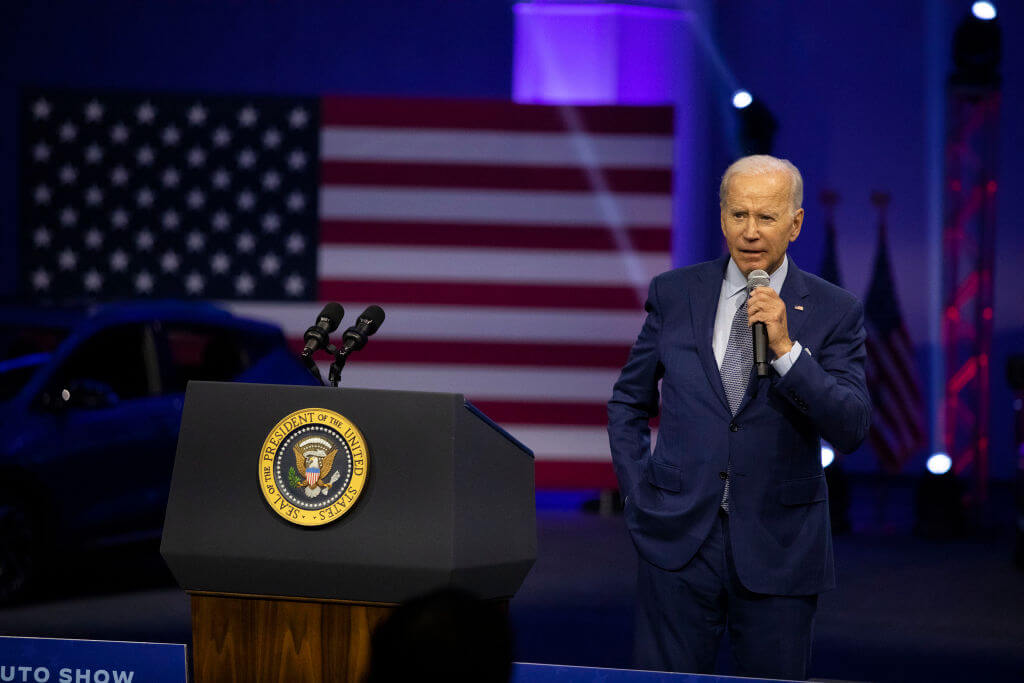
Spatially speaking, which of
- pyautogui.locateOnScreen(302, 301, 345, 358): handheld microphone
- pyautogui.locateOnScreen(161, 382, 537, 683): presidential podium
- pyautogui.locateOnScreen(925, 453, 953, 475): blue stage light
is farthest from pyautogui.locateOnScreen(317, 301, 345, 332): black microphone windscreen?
pyautogui.locateOnScreen(925, 453, 953, 475): blue stage light

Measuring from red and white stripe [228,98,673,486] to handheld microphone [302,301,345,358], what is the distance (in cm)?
724

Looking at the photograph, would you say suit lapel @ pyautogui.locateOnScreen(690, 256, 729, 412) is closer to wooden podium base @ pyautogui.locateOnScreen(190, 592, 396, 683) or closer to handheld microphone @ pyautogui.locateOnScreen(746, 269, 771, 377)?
handheld microphone @ pyautogui.locateOnScreen(746, 269, 771, 377)

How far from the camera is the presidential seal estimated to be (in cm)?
217

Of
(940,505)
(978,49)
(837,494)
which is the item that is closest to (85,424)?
(837,494)

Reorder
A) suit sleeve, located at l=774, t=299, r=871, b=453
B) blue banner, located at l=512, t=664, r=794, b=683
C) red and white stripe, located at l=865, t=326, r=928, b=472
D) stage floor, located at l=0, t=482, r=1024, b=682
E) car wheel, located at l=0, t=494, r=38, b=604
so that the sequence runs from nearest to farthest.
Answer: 1. blue banner, located at l=512, t=664, r=794, b=683
2. suit sleeve, located at l=774, t=299, r=871, b=453
3. stage floor, located at l=0, t=482, r=1024, b=682
4. car wheel, located at l=0, t=494, r=38, b=604
5. red and white stripe, located at l=865, t=326, r=928, b=472

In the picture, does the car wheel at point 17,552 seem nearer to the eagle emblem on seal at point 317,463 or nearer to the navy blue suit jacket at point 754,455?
the navy blue suit jacket at point 754,455

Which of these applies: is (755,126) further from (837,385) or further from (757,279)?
(837,385)

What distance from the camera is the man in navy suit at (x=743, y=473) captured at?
2525mm

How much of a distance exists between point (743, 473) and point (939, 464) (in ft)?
24.0

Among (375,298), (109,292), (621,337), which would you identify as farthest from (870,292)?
(109,292)

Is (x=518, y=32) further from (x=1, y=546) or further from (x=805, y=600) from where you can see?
(x=805, y=600)

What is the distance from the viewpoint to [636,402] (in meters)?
2.77

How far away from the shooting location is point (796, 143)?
1248 centimetres

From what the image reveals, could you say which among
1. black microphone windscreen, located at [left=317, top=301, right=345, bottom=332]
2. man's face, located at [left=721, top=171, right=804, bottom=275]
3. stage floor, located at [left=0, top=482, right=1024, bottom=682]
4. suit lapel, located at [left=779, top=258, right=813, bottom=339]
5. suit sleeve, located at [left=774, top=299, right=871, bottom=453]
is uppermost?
man's face, located at [left=721, top=171, right=804, bottom=275]
